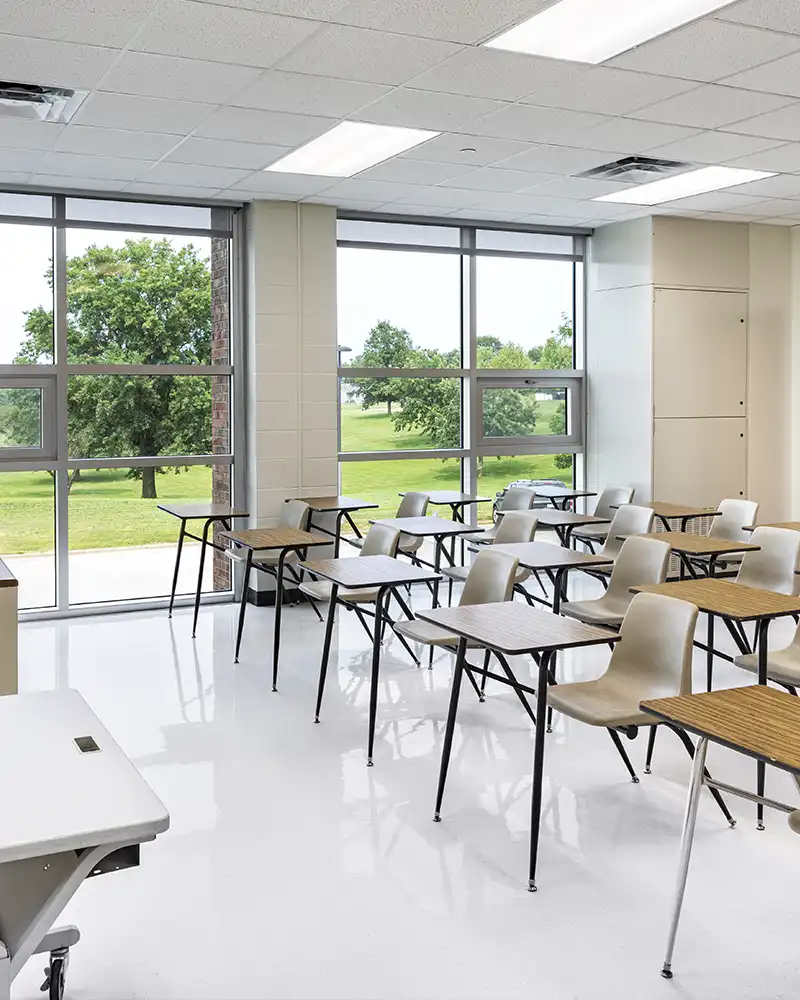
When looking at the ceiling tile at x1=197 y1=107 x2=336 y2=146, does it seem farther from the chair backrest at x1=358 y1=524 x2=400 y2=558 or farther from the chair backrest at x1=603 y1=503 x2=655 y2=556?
the chair backrest at x1=603 y1=503 x2=655 y2=556

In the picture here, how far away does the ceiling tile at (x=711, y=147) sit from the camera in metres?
5.93

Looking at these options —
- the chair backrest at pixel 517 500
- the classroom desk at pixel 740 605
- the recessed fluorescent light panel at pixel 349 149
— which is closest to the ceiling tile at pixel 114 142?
the recessed fluorescent light panel at pixel 349 149

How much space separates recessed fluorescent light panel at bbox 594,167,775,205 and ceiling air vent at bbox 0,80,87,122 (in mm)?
3963

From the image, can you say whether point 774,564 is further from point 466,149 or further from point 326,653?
point 466,149

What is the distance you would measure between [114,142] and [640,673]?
4299 millimetres

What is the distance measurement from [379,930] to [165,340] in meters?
5.63

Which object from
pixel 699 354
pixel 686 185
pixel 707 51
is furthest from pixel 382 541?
pixel 699 354

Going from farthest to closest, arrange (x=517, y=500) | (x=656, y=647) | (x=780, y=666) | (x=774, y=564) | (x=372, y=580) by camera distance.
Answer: (x=517, y=500) < (x=774, y=564) < (x=372, y=580) < (x=780, y=666) < (x=656, y=647)

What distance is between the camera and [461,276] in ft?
29.0

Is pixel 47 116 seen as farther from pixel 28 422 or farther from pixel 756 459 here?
pixel 756 459

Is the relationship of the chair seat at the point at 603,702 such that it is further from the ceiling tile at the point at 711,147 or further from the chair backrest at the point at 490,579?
the ceiling tile at the point at 711,147

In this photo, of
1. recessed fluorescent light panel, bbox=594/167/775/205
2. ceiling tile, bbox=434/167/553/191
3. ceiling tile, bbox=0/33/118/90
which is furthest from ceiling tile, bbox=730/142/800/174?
ceiling tile, bbox=0/33/118/90

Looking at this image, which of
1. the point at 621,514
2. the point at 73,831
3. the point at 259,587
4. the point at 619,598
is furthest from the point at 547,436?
the point at 73,831

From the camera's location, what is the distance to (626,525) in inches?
269
